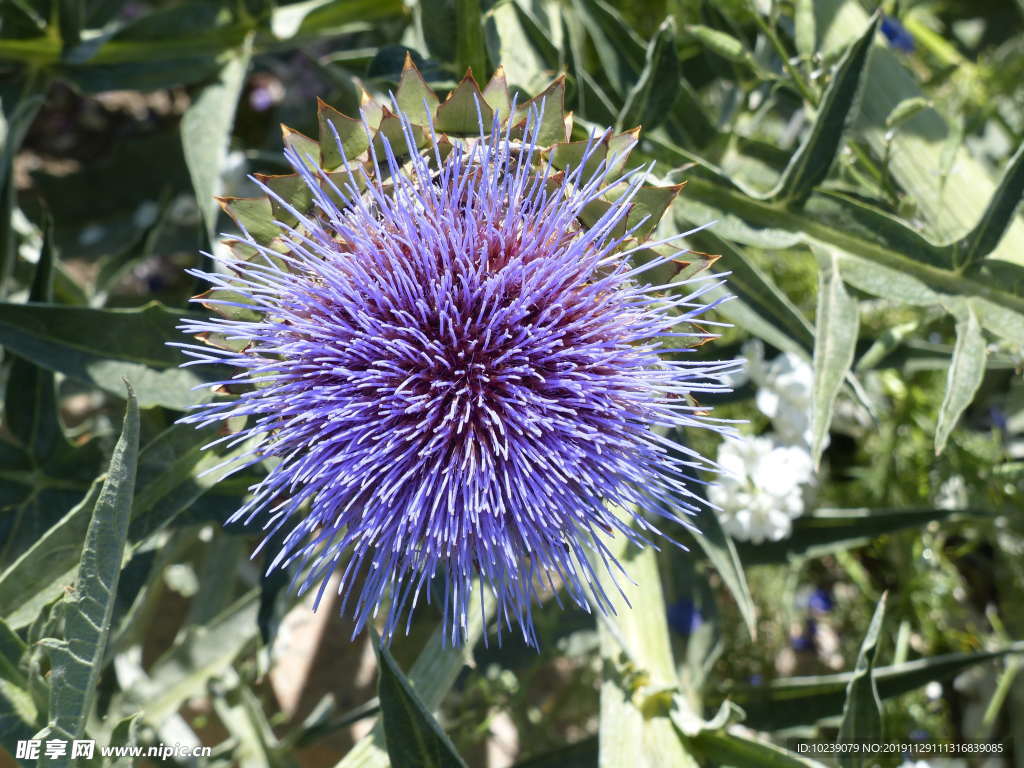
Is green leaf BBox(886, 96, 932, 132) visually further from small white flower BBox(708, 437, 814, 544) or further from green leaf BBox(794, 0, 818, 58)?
small white flower BBox(708, 437, 814, 544)

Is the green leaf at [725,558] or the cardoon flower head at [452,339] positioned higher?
the cardoon flower head at [452,339]

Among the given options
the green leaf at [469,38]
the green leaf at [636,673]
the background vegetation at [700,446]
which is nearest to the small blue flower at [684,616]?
the background vegetation at [700,446]

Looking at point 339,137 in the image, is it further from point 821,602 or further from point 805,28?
point 821,602

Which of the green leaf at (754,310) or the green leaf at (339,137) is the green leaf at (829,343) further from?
the green leaf at (339,137)

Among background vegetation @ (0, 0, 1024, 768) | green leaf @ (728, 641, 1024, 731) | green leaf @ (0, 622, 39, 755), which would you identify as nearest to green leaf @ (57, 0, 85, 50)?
background vegetation @ (0, 0, 1024, 768)

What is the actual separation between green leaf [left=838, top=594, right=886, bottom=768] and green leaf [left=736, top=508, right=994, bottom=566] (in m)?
0.31

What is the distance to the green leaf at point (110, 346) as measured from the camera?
97cm

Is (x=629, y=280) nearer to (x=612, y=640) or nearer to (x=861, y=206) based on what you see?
(x=861, y=206)

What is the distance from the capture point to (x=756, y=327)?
110cm

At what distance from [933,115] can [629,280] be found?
0.64 m

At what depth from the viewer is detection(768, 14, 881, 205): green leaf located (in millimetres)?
982

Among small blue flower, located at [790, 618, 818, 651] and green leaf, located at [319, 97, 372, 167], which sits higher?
green leaf, located at [319, 97, 372, 167]

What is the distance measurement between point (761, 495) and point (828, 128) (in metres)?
0.52

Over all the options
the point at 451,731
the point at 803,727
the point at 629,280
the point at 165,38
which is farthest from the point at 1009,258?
the point at 165,38
